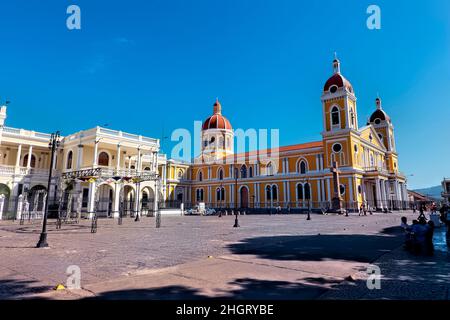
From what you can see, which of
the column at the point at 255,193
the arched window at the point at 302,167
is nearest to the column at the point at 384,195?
the arched window at the point at 302,167

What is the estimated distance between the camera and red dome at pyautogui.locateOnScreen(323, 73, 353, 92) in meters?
42.2

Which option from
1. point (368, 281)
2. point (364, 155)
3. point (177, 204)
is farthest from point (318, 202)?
point (368, 281)

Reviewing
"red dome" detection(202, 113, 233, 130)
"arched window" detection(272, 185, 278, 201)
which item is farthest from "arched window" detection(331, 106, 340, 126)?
"red dome" detection(202, 113, 233, 130)

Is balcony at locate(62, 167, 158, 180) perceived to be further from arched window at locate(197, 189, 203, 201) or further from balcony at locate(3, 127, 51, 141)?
arched window at locate(197, 189, 203, 201)

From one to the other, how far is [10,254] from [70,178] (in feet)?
52.9

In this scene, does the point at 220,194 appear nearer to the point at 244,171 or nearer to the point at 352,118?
the point at 244,171

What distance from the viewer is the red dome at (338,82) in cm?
4222

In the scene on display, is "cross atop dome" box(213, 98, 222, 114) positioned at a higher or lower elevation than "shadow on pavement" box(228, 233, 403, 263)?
higher

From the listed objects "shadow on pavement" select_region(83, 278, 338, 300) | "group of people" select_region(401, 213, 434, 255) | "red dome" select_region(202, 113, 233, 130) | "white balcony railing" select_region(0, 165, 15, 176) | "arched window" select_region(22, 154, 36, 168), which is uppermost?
"red dome" select_region(202, 113, 233, 130)

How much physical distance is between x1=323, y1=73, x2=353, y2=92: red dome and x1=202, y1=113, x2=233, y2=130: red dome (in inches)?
945

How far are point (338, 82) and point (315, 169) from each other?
46.0 ft

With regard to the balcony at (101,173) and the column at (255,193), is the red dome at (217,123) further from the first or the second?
the balcony at (101,173)
